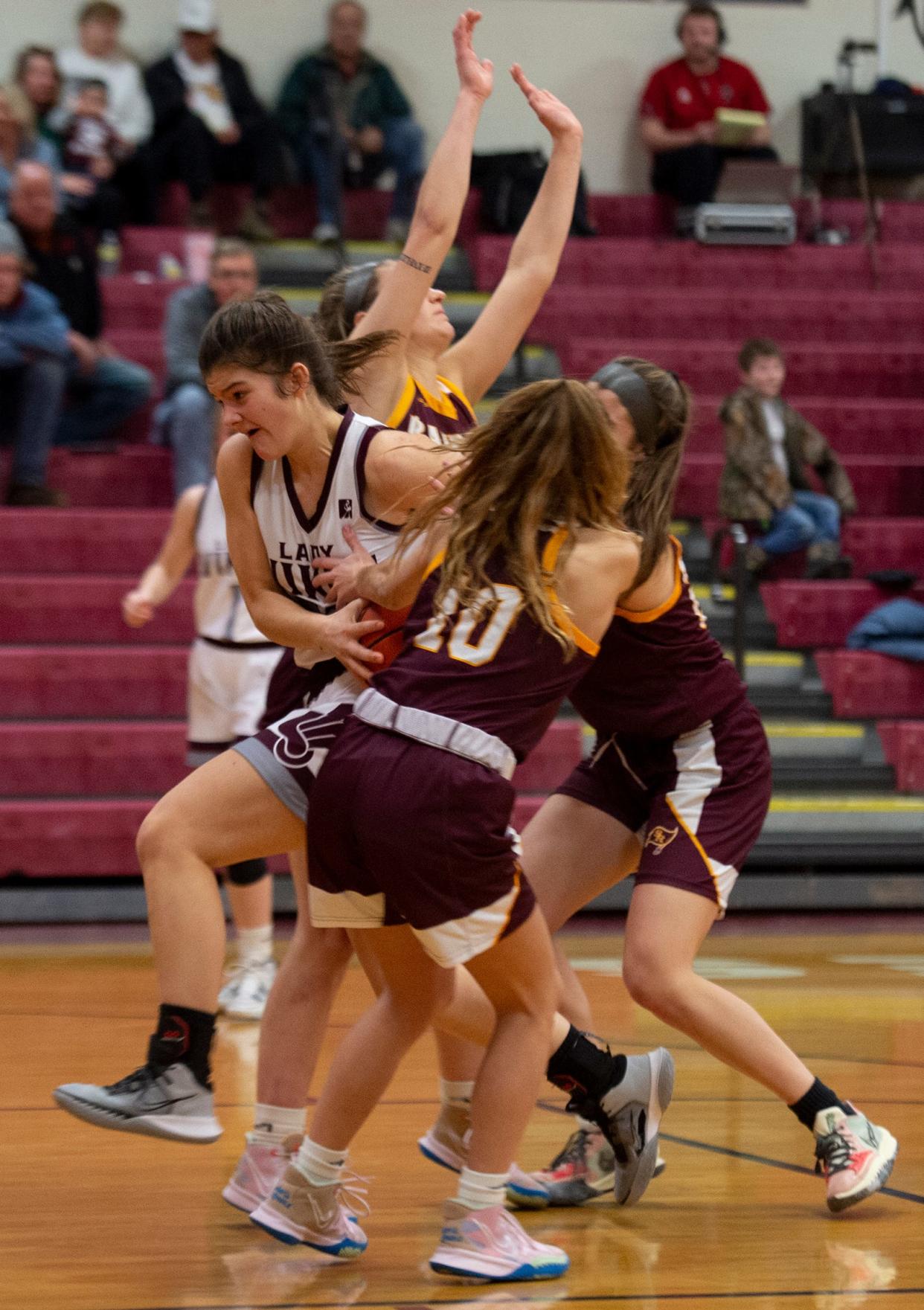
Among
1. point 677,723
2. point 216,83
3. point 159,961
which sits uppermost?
point 216,83

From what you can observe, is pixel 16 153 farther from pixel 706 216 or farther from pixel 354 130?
pixel 706 216

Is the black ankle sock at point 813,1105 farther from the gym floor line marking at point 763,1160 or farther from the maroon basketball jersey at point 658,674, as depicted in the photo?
the maroon basketball jersey at point 658,674

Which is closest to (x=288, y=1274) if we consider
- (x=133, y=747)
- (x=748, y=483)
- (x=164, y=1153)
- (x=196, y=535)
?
(x=164, y=1153)

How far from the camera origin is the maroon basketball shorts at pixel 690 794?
335 centimetres

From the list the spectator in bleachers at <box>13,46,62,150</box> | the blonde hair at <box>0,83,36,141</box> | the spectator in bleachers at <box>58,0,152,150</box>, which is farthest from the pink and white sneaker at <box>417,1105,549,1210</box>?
the spectator in bleachers at <box>58,0,152,150</box>

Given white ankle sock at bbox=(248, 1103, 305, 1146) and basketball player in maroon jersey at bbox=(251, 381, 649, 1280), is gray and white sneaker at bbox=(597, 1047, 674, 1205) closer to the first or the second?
basketball player in maroon jersey at bbox=(251, 381, 649, 1280)

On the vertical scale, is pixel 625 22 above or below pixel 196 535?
above

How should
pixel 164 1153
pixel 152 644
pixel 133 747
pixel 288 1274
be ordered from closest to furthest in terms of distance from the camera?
pixel 288 1274 → pixel 164 1153 → pixel 133 747 → pixel 152 644

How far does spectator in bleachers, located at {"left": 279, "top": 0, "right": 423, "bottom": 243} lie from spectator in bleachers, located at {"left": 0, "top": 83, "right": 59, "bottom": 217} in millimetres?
1513

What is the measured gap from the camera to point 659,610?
132 inches

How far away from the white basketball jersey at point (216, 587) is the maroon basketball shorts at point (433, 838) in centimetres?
252

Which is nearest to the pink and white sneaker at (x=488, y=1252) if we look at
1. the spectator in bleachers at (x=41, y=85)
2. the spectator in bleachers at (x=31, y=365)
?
the spectator in bleachers at (x=31, y=365)

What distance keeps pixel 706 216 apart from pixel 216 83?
280 cm

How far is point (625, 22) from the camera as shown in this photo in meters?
11.5
